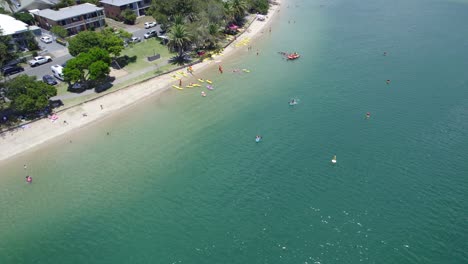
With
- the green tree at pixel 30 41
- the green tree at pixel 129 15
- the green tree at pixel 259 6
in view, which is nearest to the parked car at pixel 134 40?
the green tree at pixel 129 15

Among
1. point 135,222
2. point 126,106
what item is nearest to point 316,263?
point 135,222

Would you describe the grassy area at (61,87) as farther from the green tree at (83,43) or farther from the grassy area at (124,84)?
the green tree at (83,43)

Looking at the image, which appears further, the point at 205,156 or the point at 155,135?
the point at 155,135

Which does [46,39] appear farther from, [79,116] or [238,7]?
[238,7]

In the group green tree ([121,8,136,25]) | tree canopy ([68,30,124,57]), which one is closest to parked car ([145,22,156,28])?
green tree ([121,8,136,25])

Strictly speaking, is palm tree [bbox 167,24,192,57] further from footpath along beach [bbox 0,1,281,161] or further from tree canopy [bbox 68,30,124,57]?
tree canopy [bbox 68,30,124,57]

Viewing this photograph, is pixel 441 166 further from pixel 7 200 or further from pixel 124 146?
pixel 7 200
